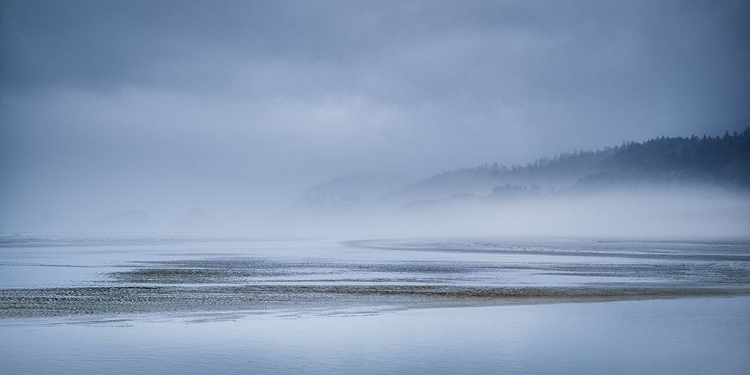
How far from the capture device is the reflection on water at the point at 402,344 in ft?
66.8

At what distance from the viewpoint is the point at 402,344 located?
23.5 metres

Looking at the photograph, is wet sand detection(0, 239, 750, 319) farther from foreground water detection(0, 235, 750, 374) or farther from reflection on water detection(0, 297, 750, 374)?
reflection on water detection(0, 297, 750, 374)

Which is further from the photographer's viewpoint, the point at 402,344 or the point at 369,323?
the point at 369,323

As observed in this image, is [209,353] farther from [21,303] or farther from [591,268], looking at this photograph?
[591,268]

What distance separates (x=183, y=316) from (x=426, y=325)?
29.1 ft

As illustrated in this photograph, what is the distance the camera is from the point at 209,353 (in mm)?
21766

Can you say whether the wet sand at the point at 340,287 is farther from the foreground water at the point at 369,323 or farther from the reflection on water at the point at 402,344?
the reflection on water at the point at 402,344


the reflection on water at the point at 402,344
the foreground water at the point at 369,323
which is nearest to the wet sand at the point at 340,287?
the foreground water at the point at 369,323

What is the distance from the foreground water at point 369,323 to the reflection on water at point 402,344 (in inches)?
2.1

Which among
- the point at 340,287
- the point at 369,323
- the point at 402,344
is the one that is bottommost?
the point at 402,344

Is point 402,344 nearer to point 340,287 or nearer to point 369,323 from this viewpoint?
point 369,323

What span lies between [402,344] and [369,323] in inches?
170

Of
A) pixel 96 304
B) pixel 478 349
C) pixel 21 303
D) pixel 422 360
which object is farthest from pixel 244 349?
pixel 21 303

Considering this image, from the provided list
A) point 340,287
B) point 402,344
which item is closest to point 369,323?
point 402,344
